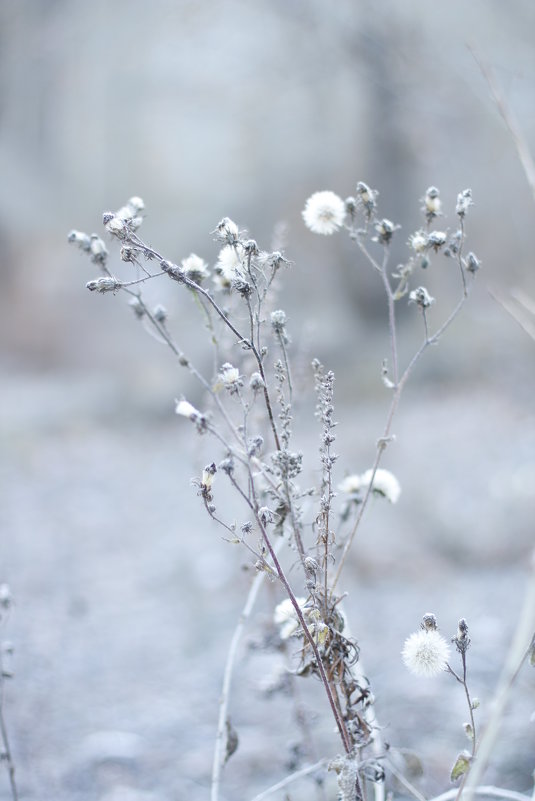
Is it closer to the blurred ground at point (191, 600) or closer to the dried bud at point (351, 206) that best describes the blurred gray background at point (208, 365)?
the blurred ground at point (191, 600)

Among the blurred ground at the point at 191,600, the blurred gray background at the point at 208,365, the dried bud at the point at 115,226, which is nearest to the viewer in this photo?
the dried bud at the point at 115,226

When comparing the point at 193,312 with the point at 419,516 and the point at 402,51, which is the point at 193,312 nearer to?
the point at 402,51

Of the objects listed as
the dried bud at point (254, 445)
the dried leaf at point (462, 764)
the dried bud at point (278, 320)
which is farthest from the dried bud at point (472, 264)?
the dried leaf at point (462, 764)

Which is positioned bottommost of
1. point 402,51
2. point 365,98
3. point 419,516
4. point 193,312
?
point 419,516

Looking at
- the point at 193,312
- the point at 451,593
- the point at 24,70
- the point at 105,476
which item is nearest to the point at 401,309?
the point at 193,312

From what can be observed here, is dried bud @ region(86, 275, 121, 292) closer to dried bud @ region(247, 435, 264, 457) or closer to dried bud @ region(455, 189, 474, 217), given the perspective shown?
dried bud @ region(247, 435, 264, 457)

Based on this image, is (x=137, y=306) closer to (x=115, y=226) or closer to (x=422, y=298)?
(x=115, y=226)
